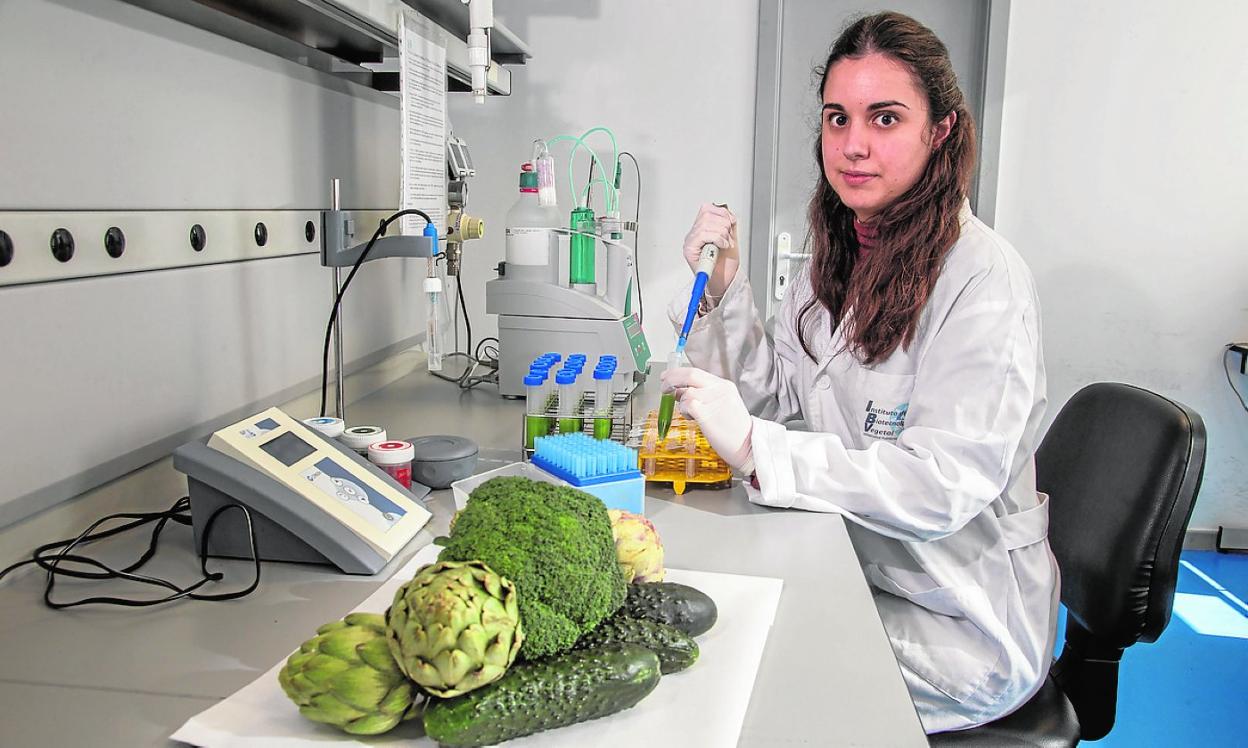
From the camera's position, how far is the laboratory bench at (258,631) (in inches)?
27.7

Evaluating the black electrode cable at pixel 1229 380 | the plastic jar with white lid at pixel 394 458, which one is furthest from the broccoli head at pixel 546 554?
the black electrode cable at pixel 1229 380

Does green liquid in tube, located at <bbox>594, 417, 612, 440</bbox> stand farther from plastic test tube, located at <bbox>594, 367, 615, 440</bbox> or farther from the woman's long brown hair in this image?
the woman's long brown hair

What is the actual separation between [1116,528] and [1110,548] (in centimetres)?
3

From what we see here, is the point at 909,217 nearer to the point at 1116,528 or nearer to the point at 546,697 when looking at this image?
the point at 1116,528

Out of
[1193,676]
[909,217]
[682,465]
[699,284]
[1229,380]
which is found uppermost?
[909,217]

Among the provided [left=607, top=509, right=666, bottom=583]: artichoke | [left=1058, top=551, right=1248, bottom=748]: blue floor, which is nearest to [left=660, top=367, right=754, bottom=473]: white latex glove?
[left=607, top=509, right=666, bottom=583]: artichoke

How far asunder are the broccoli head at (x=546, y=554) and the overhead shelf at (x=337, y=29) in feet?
2.63

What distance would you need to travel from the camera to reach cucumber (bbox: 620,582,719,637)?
2.59 ft

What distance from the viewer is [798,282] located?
5.49 feet

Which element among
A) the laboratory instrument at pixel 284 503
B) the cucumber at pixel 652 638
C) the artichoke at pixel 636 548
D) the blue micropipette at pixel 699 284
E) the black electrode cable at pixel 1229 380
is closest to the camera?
the cucumber at pixel 652 638

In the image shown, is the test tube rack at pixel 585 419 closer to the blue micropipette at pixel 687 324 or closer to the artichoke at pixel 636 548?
the blue micropipette at pixel 687 324

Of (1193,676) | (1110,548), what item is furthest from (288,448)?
(1193,676)

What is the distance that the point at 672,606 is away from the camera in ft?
2.63

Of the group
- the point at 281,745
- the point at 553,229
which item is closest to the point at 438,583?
the point at 281,745
